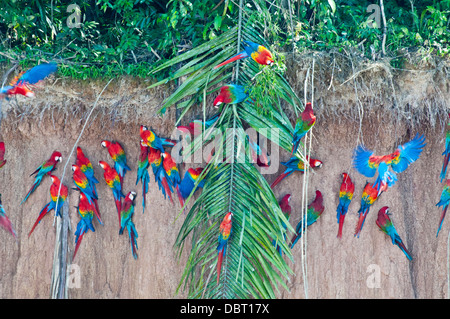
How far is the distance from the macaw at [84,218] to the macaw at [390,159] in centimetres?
177

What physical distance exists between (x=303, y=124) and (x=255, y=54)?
1.58ft

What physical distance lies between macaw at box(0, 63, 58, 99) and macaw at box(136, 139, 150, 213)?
2.48 ft

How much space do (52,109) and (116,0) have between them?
834 mm

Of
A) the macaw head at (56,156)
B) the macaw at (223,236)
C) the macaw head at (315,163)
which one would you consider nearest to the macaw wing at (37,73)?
the macaw head at (56,156)

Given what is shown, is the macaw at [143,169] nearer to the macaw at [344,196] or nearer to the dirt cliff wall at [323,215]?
the dirt cliff wall at [323,215]

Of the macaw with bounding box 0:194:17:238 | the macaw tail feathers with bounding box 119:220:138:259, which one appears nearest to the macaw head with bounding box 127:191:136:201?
the macaw tail feathers with bounding box 119:220:138:259

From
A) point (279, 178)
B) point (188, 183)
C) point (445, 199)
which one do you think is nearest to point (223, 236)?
point (188, 183)

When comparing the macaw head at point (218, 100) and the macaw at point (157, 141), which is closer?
the macaw head at point (218, 100)

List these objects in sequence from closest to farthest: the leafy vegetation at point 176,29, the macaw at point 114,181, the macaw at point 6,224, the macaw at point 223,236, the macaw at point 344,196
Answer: the macaw at point 223,236 → the leafy vegetation at point 176,29 → the macaw at point 344,196 → the macaw at point 114,181 → the macaw at point 6,224

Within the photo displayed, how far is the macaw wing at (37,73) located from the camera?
3473 mm

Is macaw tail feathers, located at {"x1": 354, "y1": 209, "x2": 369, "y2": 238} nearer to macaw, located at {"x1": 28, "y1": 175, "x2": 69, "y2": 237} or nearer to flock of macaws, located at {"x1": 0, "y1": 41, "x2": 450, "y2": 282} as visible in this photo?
flock of macaws, located at {"x1": 0, "y1": 41, "x2": 450, "y2": 282}

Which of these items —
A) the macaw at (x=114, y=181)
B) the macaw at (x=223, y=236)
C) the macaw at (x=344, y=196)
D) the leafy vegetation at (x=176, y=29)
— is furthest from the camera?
the macaw at (x=114, y=181)
